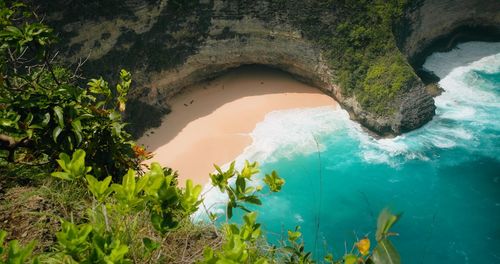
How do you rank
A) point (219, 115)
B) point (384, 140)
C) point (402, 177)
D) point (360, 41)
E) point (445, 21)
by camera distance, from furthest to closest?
point (445, 21) → point (360, 41) → point (219, 115) → point (384, 140) → point (402, 177)

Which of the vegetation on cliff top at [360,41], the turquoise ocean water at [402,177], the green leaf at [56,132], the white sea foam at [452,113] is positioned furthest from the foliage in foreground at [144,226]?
the vegetation on cliff top at [360,41]

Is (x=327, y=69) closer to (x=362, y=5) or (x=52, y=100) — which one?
(x=362, y=5)

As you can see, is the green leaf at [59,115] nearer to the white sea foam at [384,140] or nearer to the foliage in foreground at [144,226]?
the foliage in foreground at [144,226]

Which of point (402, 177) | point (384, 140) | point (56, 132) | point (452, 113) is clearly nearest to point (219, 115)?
point (384, 140)

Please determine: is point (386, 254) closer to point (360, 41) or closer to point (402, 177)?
point (402, 177)

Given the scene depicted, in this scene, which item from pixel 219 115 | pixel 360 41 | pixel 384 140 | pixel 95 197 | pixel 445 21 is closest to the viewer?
pixel 95 197

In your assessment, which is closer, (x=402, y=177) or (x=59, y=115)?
(x=59, y=115)

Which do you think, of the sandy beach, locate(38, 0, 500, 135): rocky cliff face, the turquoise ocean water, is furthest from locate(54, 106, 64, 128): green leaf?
locate(38, 0, 500, 135): rocky cliff face
